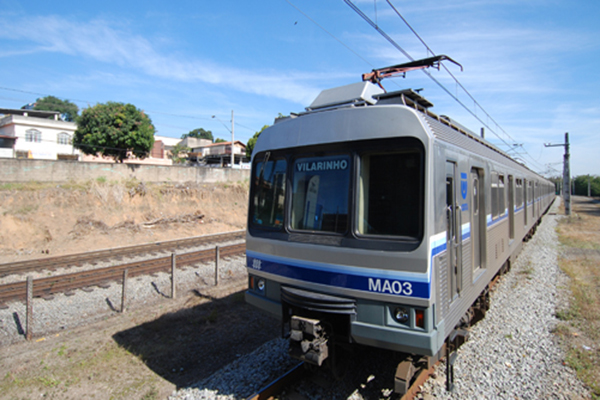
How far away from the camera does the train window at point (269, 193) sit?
15.6 feet

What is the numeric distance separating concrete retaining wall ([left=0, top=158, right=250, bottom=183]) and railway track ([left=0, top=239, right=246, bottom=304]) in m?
12.8

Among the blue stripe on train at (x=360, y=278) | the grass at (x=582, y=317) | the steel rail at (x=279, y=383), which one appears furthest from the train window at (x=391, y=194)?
the grass at (x=582, y=317)

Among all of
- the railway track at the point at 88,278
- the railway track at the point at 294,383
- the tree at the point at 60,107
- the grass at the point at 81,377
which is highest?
the tree at the point at 60,107

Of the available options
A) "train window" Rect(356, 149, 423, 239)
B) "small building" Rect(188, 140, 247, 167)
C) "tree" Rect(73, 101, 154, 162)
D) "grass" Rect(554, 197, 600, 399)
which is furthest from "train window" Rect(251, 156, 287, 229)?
"small building" Rect(188, 140, 247, 167)

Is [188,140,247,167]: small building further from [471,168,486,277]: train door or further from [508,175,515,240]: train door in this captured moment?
[471,168,486,277]: train door

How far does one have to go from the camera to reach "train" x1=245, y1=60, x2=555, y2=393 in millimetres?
3607

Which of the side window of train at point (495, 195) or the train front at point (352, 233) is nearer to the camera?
the train front at point (352, 233)

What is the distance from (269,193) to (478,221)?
3.43 metres

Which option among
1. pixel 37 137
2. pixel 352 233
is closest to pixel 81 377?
pixel 352 233

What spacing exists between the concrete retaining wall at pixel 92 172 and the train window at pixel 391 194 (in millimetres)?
21417

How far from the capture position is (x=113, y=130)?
83.9ft

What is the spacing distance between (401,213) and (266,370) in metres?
3.12

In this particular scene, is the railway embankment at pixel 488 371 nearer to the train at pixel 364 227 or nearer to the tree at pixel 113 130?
the train at pixel 364 227

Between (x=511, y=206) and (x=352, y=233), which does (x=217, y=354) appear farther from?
(x=511, y=206)
